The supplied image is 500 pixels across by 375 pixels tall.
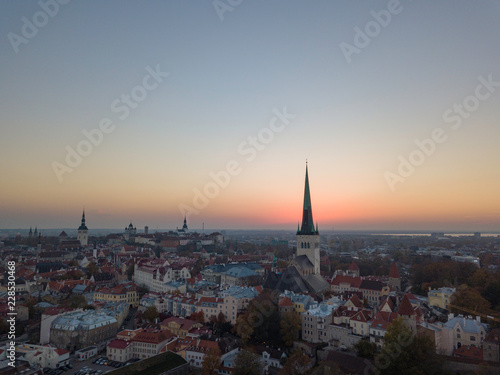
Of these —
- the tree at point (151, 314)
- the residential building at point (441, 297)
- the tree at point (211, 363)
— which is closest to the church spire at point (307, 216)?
the residential building at point (441, 297)

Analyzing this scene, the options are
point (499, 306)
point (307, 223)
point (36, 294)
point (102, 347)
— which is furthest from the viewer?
point (307, 223)

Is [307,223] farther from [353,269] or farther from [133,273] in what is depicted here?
[133,273]

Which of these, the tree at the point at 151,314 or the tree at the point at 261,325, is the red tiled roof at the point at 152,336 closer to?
the tree at the point at 151,314

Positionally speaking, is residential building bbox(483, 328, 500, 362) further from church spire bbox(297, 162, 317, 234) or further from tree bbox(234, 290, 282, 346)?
church spire bbox(297, 162, 317, 234)

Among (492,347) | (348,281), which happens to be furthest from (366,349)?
(348,281)

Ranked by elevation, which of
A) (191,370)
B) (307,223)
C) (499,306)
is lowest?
(191,370)

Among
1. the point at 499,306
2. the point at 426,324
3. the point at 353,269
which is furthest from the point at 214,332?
the point at 353,269

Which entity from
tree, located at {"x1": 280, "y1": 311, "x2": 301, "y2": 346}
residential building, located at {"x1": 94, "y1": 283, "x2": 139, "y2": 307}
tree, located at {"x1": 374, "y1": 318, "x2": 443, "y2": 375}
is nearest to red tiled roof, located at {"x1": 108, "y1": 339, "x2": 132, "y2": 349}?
tree, located at {"x1": 280, "y1": 311, "x2": 301, "y2": 346}
